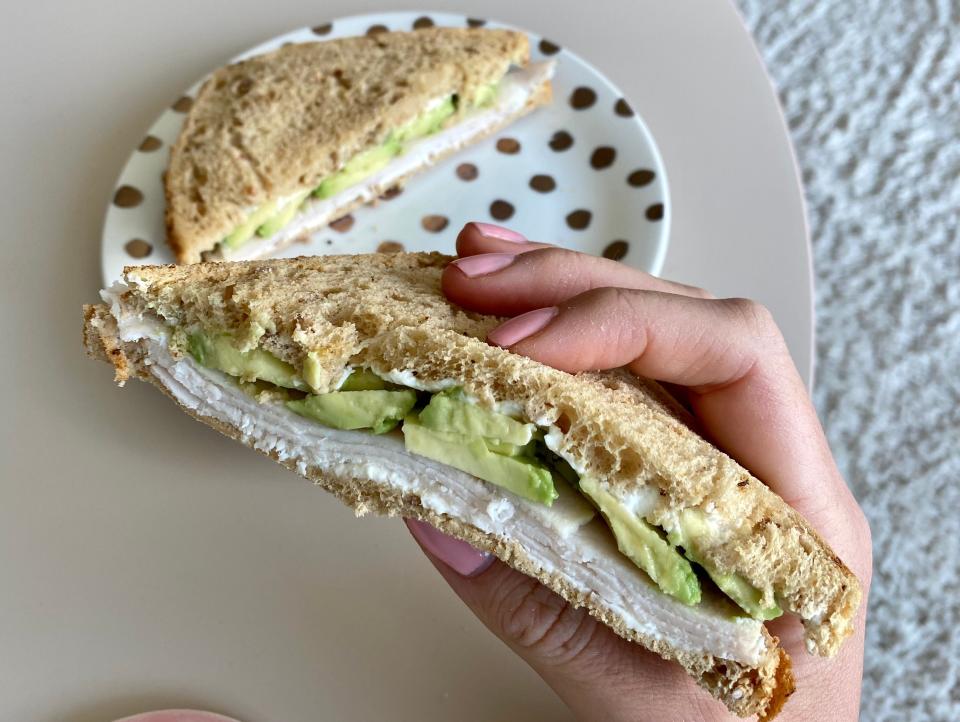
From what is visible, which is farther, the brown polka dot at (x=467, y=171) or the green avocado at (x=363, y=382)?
the brown polka dot at (x=467, y=171)

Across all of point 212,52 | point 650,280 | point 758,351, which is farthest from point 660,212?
point 212,52

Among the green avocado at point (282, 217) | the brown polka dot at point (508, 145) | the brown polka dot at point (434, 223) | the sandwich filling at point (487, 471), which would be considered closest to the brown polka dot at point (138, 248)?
the green avocado at point (282, 217)

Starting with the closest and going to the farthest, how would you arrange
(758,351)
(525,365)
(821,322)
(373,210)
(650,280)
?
(525,365) → (758,351) → (650,280) → (373,210) → (821,322)

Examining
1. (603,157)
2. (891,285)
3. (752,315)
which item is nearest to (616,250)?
(603,157)

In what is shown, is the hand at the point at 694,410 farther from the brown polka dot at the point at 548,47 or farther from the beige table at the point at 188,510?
the brown polka dot at the point at 548,47

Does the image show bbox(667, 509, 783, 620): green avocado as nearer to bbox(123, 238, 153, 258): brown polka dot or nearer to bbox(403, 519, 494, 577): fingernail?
bbox(403, 519, 494, 577): fingernail

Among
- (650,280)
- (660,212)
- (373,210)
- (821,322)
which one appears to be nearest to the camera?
(650,280)

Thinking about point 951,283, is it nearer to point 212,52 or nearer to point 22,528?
point 212,52
